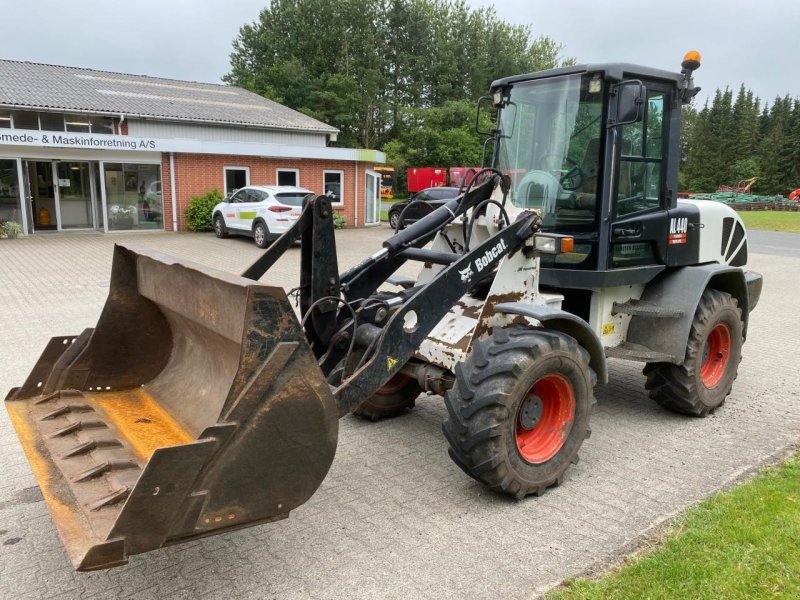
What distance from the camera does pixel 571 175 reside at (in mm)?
4848

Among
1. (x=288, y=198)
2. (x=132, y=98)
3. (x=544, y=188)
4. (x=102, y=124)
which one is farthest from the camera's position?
(x=132, y=98)

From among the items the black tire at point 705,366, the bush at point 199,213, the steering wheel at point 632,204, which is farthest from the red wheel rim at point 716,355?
the bush at point 199,213

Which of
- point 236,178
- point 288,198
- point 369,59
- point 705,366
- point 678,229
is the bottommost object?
point 705,366

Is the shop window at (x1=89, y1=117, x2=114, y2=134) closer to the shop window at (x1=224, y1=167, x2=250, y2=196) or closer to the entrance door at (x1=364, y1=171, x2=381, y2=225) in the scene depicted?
the shop window at (x1=224, y1=167, x2=250, y2=196)

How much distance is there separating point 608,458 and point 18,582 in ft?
12.2

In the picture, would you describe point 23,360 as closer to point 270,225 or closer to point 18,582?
point 18,582

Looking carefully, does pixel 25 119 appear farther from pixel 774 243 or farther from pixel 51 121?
pixel 774 243

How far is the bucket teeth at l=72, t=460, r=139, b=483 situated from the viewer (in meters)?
2.91

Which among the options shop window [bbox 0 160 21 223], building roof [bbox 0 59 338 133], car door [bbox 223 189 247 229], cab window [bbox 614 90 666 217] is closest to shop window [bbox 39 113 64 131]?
building roof [bbox 0 59 338 133]

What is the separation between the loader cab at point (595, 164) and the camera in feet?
15.4

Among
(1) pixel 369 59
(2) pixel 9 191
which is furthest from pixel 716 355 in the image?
(1) pixel 369 59

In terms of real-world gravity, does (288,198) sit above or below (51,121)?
below

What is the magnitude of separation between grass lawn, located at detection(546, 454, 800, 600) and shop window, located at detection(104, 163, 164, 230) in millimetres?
20033

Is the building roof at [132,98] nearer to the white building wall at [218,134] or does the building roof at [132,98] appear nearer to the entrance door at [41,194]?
the white building wall at [218,134]
